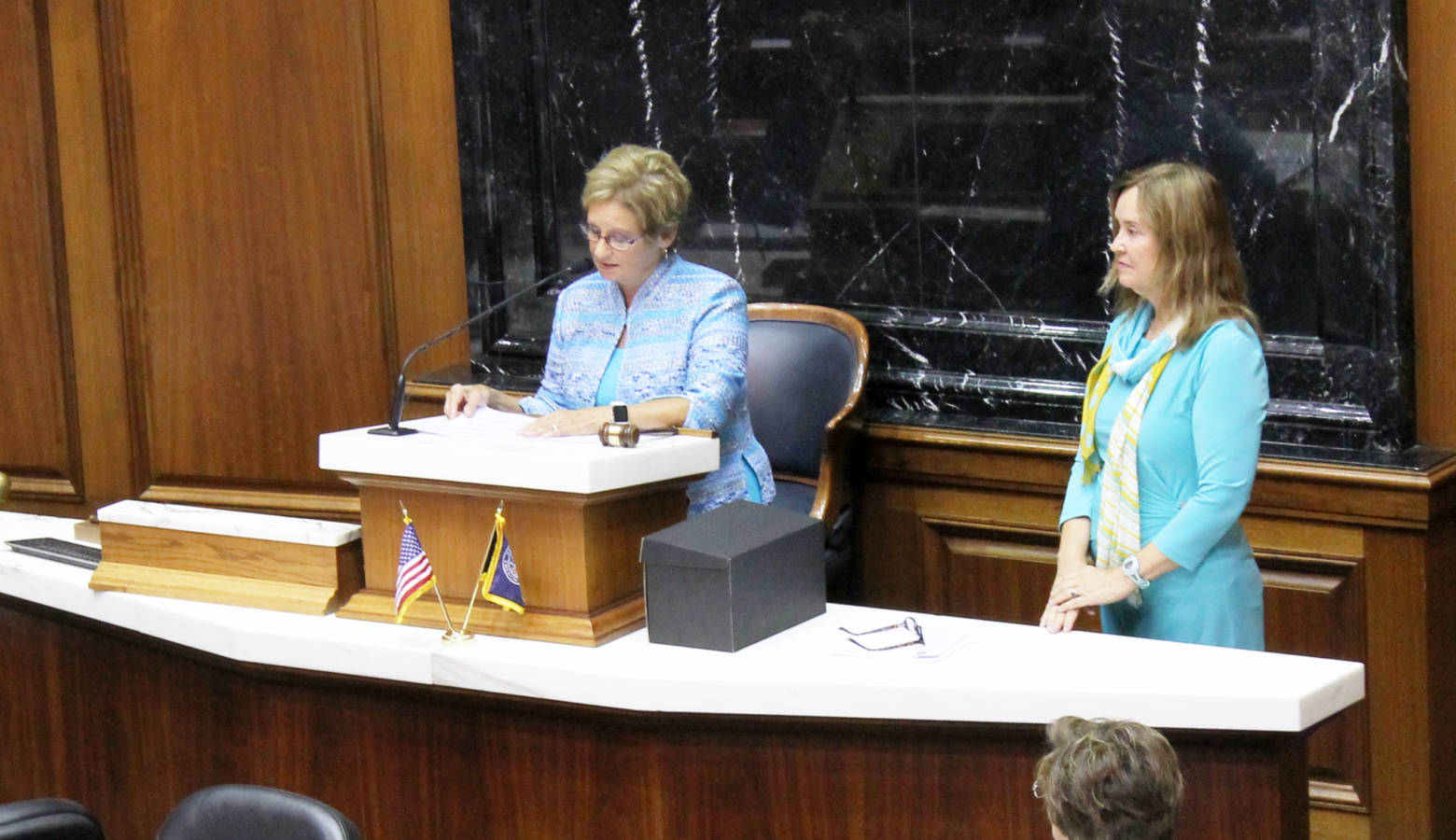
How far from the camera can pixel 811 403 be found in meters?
3.63

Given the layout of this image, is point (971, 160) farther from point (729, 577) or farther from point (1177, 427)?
point (729, 577)

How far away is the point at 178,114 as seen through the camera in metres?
4.68

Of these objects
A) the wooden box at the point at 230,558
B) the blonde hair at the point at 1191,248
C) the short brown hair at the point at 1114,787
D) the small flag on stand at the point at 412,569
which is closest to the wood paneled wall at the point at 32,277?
the wooden box at the point at 230,558

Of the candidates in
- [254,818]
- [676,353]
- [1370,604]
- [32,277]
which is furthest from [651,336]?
[32,277]

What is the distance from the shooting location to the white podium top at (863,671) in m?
2.12

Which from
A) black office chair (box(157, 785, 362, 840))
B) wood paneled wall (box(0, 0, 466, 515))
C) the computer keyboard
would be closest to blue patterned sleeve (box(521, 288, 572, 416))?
the computer keyboard

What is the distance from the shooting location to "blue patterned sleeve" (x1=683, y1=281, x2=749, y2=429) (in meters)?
2.88

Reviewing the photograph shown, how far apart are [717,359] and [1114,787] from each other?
1.44 metres

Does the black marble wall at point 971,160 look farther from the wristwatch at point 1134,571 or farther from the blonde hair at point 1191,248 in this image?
the wristwatch at point 1134,571

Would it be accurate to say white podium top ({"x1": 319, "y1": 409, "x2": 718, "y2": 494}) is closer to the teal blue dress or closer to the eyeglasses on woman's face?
the eyeglasses on woman's face

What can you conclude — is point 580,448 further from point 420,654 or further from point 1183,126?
point 1183,126

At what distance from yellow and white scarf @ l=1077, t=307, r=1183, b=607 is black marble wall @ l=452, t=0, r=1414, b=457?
29.5 inches

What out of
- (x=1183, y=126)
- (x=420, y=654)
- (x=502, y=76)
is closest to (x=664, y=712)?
(x=420, y=654)

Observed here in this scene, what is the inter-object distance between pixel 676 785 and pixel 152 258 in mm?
3033
